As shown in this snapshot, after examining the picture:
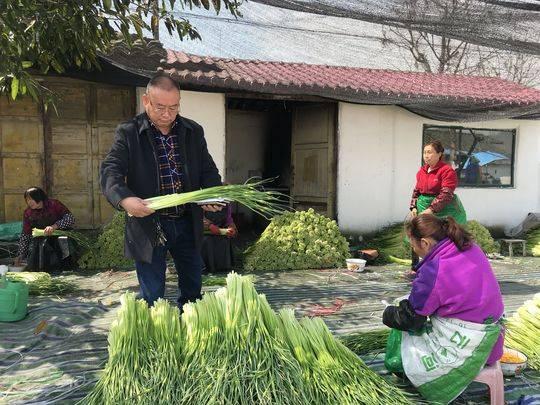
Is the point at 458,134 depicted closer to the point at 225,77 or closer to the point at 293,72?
the point at 293,72

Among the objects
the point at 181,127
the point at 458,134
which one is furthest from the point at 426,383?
the point at 458,134

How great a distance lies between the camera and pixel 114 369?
6.89 feet

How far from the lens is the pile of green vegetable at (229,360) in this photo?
203 centimetres

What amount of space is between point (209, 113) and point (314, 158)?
6.56 ft

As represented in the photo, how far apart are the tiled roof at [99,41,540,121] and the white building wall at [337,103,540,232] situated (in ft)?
1.46

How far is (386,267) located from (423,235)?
4107 mm

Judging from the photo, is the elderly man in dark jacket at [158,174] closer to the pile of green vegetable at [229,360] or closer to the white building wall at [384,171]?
the pile of green vegetable at [229,360]

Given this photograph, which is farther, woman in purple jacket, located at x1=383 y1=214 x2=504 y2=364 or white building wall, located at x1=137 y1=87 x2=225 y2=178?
white building wall, located at x1=137 y1=87 x2=225 y2=178

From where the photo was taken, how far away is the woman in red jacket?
5.04 metres

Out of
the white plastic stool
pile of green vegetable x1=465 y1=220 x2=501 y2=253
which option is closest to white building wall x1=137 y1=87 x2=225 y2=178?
pile of green vegetable x1=465 y1=220 x2=501 y2=253

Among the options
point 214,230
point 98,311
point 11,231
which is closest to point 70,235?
point 11,231

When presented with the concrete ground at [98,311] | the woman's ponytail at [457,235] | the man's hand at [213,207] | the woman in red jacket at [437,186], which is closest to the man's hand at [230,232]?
the concrete ground at [98,311]

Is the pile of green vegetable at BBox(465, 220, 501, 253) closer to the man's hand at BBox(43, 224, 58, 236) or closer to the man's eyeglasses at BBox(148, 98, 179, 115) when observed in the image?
the man's hand at BBox(43, 224, 58, 236)

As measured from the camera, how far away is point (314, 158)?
798 cm
